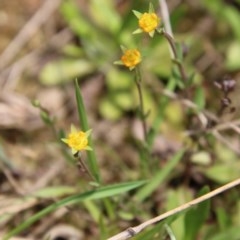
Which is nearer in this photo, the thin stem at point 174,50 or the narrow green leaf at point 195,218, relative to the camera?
the thin stem at point 174,50

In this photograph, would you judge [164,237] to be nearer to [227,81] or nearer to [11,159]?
[227,81]

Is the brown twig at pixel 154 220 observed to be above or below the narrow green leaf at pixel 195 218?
above

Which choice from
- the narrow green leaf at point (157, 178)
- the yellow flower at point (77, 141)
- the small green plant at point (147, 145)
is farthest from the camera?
the narrow green leaf at point (157, 178)

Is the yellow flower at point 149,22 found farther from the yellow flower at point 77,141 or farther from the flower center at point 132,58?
the yellow flower at point 77,141

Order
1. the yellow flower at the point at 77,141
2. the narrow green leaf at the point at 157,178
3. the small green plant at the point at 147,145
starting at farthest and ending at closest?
1. the narrow green leaf at the point at 157,178
2. the small green plant at the point at 147,145
3. the yellow flower at the point at 77,141

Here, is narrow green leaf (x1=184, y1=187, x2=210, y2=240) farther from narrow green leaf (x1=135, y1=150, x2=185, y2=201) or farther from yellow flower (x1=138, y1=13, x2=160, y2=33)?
yellow flower (x1=138, y1=13, x2=160, y2=33)

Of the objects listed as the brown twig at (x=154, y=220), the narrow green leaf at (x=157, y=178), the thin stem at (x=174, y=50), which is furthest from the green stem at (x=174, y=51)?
the brown twig at (x=154, y=220)

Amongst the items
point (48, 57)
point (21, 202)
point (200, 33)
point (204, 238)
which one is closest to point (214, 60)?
point (200, 33)
